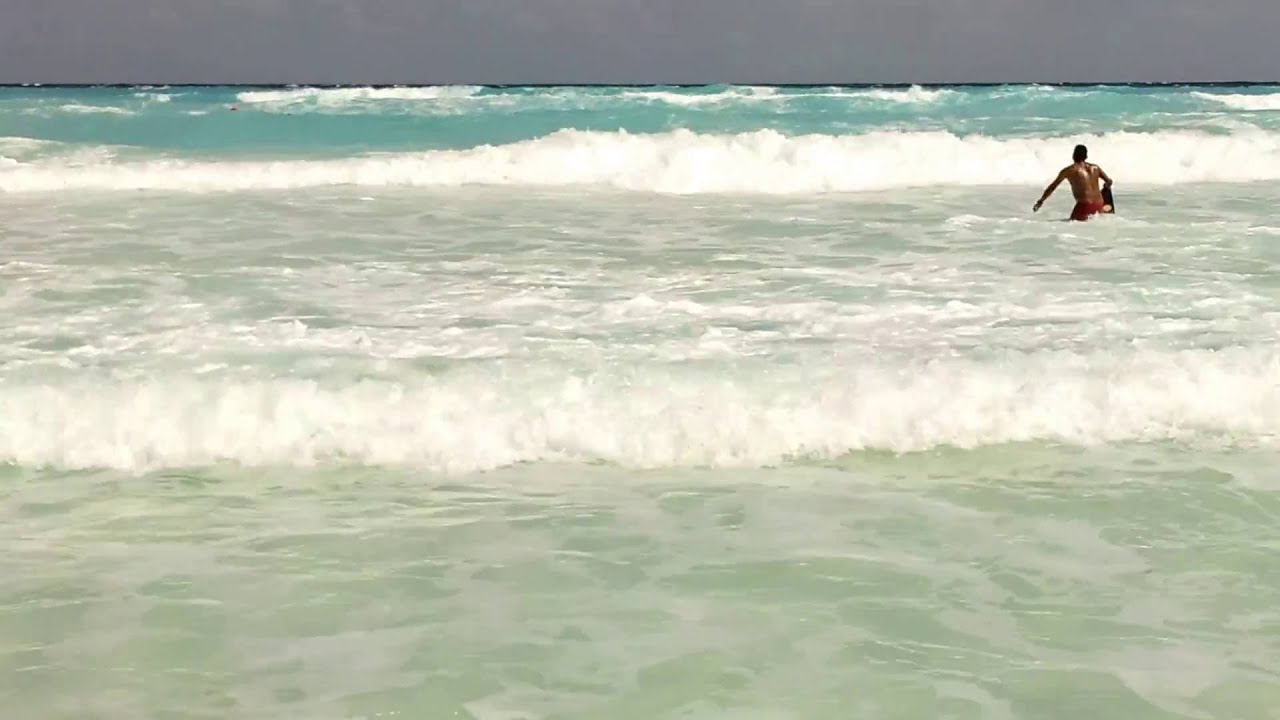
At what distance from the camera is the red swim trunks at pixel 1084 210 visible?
1396 centimetres

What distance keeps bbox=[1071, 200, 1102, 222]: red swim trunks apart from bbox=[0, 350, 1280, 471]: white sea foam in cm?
690

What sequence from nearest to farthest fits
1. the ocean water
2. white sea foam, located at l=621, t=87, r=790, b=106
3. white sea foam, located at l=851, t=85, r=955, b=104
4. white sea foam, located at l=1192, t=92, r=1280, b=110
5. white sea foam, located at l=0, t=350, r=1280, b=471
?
1. the ocean water
2. white sea foam, located at l=0, t=350, r=1280, b=471
3. white sea foam, located at l=1192, t=92, r=1280, b=110
4. white sea foam, located at l=621, t=87, r=790, b=106
5. white sea foam, located at l=851, t=85, r=955, b=104

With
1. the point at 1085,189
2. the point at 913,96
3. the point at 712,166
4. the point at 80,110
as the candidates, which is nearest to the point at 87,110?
the point at 80,110

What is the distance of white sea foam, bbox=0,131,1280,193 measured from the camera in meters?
20.0

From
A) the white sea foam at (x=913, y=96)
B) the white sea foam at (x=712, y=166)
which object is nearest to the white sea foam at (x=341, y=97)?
the white sea foam at (x=913, y=96)

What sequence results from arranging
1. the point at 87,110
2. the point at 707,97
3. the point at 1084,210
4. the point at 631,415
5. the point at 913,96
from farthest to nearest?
the point at 913,96 → the point at 707,97 → the point at 87,110 → the point at 1084,210 → the point at 631,415

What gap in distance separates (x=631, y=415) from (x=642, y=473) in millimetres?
644

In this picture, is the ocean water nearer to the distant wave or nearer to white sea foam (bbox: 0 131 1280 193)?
white sea foam (bbox: 0 131 1280 193)

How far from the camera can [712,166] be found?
20609 mm

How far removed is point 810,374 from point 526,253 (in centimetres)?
514

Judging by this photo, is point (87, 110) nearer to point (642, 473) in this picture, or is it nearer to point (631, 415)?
point (631, 415)

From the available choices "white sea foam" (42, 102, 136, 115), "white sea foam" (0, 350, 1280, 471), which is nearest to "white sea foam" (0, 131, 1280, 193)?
"white sea foam" (0, 350, 1280, 471)

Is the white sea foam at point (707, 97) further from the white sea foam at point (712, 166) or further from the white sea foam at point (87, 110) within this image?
the white sea foam at point (712, 166)

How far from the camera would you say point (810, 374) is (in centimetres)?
733
